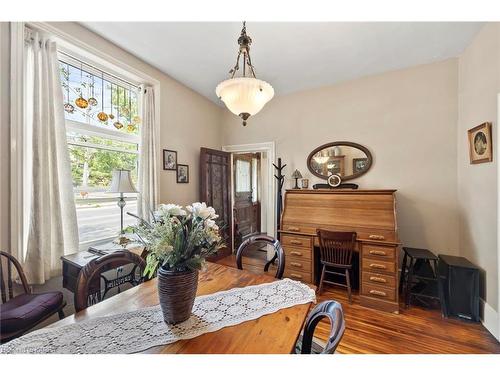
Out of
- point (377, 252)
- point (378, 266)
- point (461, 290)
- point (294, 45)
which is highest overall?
point (294, 45)

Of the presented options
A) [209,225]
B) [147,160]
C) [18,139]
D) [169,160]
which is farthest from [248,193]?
[209,225]

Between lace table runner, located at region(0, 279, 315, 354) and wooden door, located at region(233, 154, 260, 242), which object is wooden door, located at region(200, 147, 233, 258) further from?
lace table runner, located at region(0, 279, 315, 354)

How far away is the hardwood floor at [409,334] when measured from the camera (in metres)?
1.71

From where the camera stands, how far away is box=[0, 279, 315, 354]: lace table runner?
2.57 feet

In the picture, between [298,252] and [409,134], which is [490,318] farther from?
[409,134]

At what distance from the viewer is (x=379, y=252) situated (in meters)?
2.29

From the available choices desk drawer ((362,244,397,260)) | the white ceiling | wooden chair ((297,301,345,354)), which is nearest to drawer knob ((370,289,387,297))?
desk drawer ((362,244,397,260))

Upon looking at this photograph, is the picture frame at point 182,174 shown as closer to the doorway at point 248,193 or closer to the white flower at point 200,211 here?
the doorway at point 248,193

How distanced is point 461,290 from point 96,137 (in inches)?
161

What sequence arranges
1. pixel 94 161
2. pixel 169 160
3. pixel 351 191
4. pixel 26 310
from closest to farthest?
1. pixel 26 310
2. pixel 94 161
3. pixel 351 191
4. pixel 169 160

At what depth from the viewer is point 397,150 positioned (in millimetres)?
2832

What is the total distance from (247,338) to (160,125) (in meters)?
2.78

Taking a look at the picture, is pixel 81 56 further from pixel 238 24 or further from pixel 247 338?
pixel 247 338
